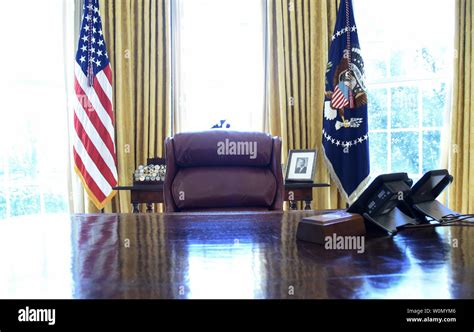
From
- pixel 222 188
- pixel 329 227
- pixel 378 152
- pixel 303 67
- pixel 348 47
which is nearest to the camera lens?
pixel 329 227

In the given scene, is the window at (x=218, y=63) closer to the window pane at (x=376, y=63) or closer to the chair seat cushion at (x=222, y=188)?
the window pane at (x=376, y=63)

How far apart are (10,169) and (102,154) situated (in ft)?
3.83

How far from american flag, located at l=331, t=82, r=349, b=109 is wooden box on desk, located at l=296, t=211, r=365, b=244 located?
2.49 meters

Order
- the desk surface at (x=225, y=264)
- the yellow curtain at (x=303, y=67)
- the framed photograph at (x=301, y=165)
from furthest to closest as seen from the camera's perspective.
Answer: the yellow curtain at (x=303, y=67)
the framed photograph at (x=301, y=165)
the desk surface at (x=225, y=264)

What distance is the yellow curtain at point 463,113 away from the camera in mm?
3059

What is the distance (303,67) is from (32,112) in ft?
8.79

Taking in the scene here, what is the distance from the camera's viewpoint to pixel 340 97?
321cm

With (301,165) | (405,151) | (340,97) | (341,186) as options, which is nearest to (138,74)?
(301,165)

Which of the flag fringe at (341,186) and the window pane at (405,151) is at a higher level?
the window pane at (405,151)

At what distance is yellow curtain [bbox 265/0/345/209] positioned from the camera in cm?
339

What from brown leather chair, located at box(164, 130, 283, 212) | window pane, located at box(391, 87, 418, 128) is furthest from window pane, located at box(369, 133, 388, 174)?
brown leather chair, located at box(164, 130, 283, 212)

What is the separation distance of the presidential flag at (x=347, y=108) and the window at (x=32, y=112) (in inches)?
99.4

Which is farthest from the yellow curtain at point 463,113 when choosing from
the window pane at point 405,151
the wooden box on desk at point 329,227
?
the wooden box on desk at point 329,227

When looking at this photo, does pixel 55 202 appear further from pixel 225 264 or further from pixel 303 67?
pixel 225 264
